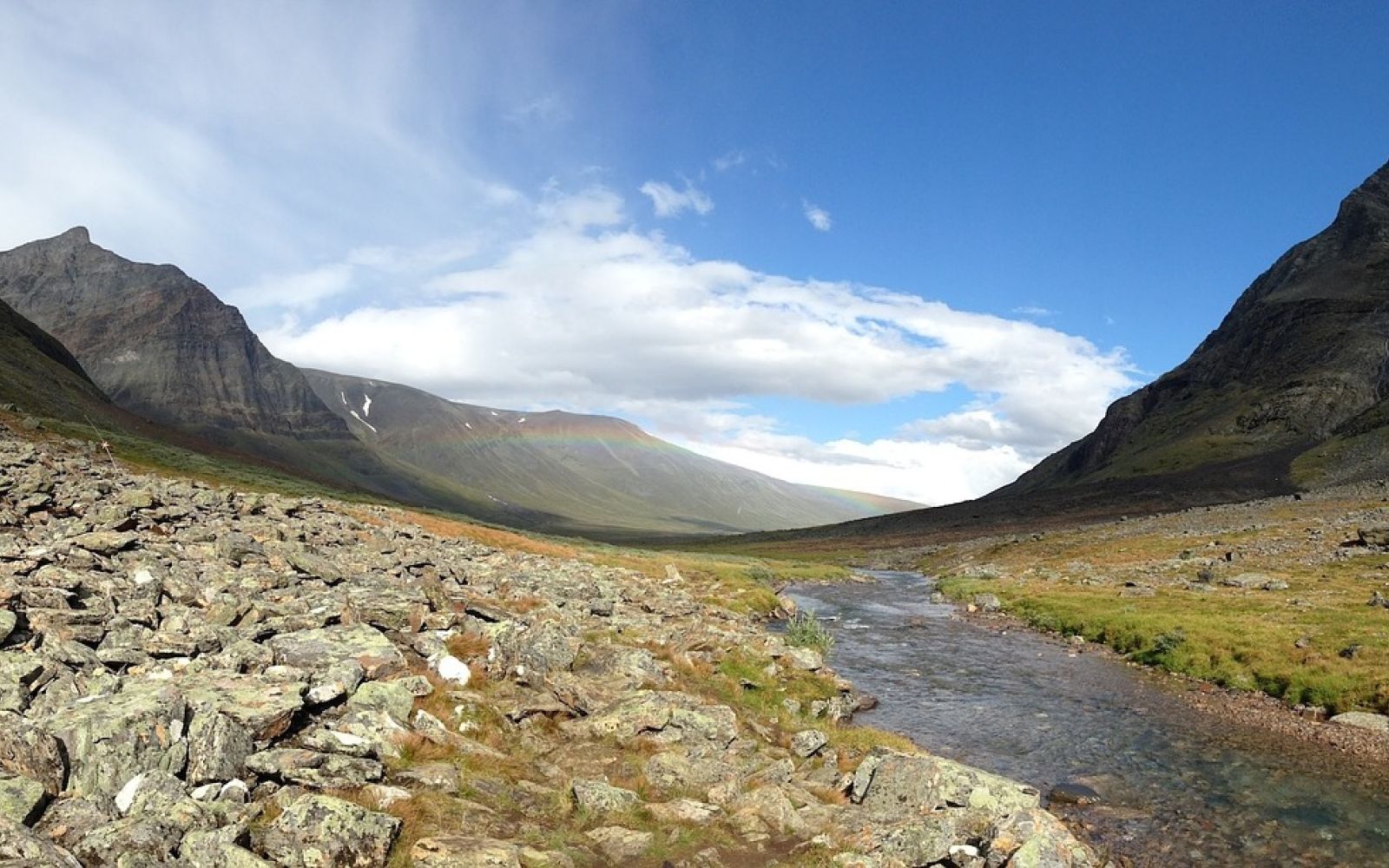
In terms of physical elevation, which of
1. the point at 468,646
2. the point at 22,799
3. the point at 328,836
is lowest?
the point at 328,836

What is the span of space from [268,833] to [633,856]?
624cm

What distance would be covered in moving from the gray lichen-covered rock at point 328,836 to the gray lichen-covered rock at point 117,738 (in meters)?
2.35

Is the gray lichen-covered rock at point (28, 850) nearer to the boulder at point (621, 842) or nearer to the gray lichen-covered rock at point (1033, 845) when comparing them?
the boulder at point (621, 842)

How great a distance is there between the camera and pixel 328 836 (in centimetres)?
1123

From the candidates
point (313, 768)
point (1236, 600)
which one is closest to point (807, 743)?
point (313, 768)

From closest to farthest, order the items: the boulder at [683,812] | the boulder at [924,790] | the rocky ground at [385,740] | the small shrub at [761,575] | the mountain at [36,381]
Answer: the rocky ground at [385,740] → the boulder at [683,812] → the boulder at [924,790] → the small shrub at [761,575] → the mountain at [36,381]

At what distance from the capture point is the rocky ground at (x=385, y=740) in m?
11.3

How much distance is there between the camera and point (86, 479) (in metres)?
39.3

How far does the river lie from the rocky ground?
12.7 ft

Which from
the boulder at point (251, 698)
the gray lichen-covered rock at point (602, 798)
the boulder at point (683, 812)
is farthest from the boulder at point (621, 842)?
the boulder at point (251, 698)

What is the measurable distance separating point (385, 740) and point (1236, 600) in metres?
55.8

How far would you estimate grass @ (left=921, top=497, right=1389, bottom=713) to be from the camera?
33188mm

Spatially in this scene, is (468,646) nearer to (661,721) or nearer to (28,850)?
(661,721)

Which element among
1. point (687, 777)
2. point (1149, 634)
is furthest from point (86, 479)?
point (1149, 634)
